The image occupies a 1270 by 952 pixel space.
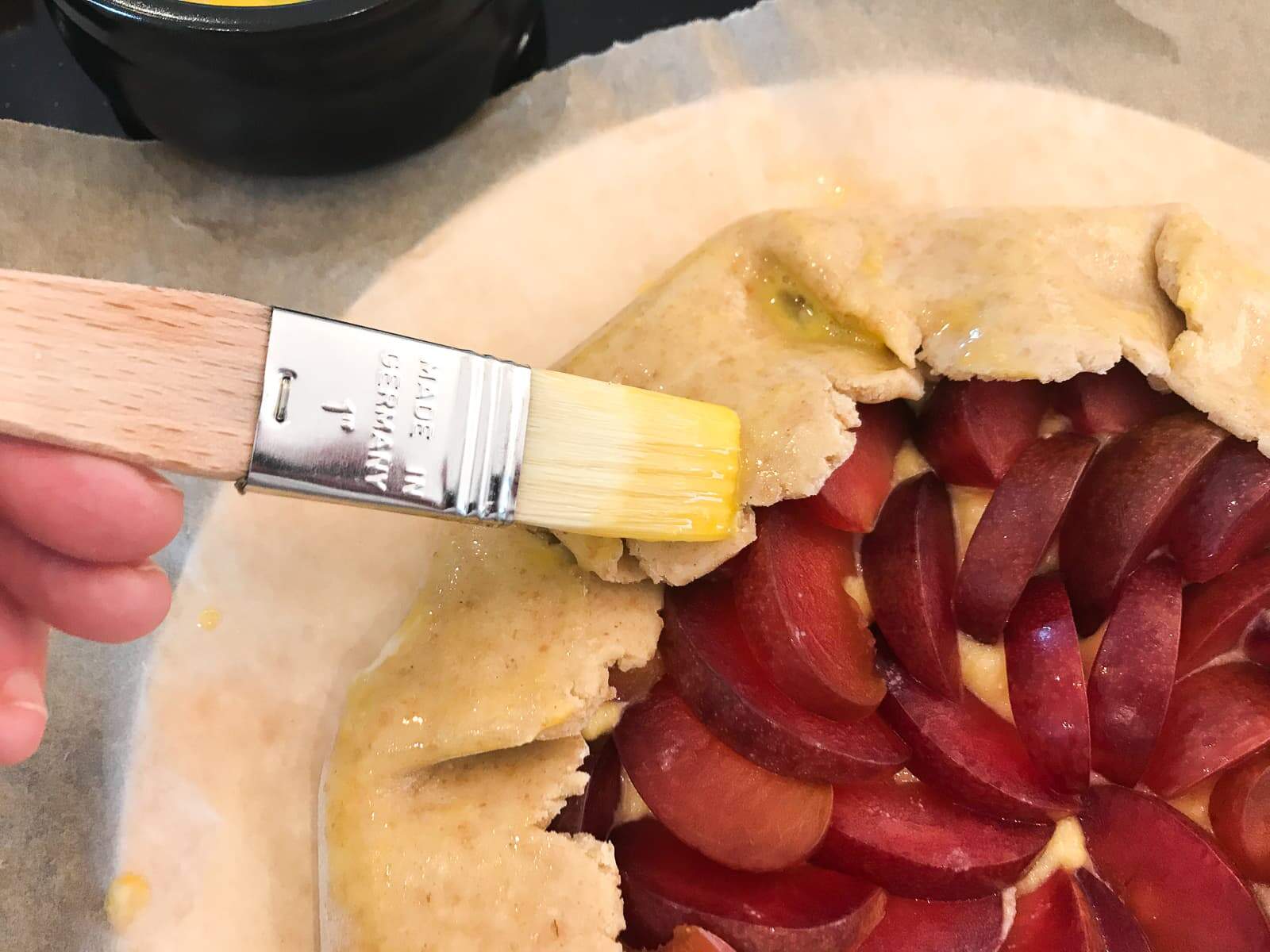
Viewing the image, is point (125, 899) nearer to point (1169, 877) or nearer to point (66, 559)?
point (66, 559)

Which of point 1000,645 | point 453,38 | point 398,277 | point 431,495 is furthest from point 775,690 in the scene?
point 453,38

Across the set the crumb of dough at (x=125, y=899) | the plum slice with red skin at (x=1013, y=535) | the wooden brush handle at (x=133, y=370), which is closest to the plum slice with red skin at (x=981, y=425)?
the plum slice with red skin at (x=1013, y=535)

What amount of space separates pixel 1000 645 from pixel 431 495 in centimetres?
113

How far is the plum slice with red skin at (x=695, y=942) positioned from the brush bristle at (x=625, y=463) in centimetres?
62

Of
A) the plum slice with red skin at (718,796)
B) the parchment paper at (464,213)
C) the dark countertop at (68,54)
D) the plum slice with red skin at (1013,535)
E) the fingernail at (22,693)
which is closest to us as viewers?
the fingernail at (22,693)

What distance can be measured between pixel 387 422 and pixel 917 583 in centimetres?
97

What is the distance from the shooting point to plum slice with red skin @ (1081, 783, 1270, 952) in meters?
1.76

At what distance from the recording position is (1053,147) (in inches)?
98.1

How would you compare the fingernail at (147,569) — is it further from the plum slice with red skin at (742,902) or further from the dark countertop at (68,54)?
the dark countertop at (68,54)

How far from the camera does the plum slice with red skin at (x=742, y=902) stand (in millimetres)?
1630

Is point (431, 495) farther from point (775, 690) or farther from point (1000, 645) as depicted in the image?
point (1000, 645)

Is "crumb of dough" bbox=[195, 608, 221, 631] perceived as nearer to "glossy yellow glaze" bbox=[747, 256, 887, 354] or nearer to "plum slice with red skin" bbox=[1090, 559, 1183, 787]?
"glossy yellow glaze" bbox=[747, 256, 887, 354]

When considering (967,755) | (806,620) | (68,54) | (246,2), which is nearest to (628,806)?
(806,620)

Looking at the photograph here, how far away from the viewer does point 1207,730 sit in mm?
1807
